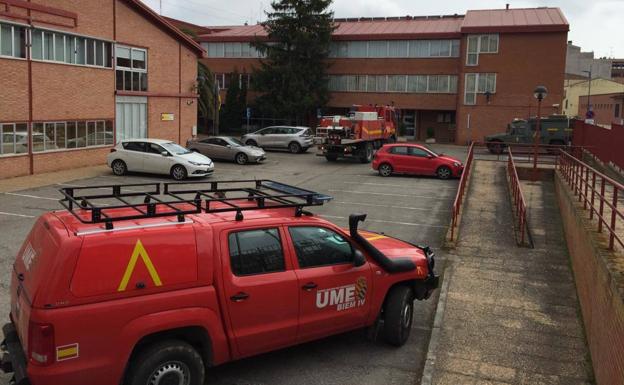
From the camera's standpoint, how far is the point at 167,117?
3144 cm

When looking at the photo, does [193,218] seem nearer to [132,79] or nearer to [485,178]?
[485,178]

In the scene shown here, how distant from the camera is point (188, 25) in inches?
2899

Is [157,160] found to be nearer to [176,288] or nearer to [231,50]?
[176,288]

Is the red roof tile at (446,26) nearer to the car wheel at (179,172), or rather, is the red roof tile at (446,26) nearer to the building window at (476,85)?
the building window at (476,85)

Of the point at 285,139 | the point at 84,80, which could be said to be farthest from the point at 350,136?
the point at 84,80

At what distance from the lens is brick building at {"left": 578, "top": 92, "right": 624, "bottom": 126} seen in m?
57.5

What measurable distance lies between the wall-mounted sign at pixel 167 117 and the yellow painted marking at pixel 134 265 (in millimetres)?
27065

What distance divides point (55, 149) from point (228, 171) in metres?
7.01

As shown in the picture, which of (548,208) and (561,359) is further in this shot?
(548,208)

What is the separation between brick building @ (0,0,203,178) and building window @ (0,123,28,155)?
1.4 inches

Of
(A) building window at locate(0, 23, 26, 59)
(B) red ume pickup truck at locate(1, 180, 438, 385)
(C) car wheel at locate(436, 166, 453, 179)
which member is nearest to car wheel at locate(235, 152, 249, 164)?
(C) car wheel at locate(436, 166, 453, 179)

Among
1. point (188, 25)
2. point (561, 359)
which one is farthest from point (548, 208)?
point (188, 25)

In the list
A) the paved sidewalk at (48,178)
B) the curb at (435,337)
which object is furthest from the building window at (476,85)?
the curb at (435,337)

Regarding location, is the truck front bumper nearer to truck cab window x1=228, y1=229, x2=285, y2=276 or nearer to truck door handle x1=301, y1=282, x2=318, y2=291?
truck cab window x1=228, y1=229, x2=285, y2=276
